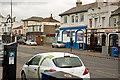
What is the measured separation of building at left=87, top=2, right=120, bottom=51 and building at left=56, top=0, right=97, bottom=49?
252 centimetres

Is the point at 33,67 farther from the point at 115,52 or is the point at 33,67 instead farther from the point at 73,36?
the point at 73,36

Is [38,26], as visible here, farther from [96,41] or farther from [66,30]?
[96,41]

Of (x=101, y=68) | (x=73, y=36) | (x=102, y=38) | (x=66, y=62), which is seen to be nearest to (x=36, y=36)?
(x=73, y=36)

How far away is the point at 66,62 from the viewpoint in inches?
374

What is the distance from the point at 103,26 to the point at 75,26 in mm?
9935

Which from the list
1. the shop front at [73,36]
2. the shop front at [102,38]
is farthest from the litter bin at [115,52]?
the shop front at [73,36]

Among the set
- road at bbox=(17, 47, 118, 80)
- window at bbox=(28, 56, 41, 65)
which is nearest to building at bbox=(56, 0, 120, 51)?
road at bbox=(17, 47, 118, 80)

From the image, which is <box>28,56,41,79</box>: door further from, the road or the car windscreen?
the road

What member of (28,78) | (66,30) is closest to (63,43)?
(66,30)

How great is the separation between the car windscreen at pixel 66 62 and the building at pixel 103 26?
2574 cm

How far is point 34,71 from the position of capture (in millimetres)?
10195

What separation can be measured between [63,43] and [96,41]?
14427mm

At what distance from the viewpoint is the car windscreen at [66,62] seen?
9.33m

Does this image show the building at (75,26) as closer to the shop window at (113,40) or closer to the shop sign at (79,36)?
the shop sign at (79,36)
